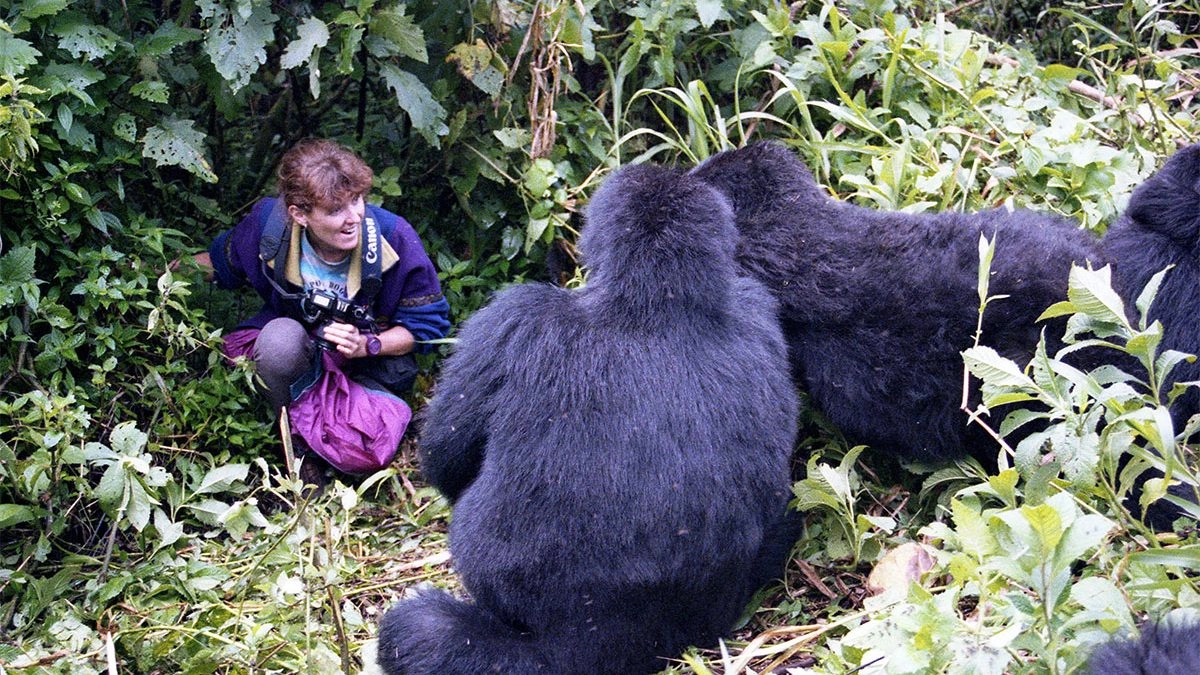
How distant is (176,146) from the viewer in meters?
3.91

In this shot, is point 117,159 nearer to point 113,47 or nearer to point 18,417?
point 113,47

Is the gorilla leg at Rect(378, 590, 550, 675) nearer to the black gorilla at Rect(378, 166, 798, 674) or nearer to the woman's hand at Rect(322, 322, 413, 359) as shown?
the black gorilla at Rect(378, 166, 798, 674)

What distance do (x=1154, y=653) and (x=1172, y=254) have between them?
147cm

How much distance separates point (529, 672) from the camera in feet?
8.93

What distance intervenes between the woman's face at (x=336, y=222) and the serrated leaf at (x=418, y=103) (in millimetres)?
382

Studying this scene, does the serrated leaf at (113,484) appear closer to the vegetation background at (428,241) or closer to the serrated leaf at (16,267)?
the vegetation background at (428,241)

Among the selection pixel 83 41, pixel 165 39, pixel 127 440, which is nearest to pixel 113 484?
pixel 127 440

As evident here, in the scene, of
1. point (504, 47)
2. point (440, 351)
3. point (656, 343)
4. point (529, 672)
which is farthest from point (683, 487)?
point (504, 47)

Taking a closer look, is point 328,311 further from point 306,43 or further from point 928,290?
point 928,290

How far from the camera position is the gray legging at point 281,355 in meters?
4.06

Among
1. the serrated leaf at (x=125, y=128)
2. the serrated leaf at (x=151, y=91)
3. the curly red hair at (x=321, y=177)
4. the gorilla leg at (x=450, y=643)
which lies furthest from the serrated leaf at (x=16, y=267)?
the gorilla leg at (x=450, y=643)

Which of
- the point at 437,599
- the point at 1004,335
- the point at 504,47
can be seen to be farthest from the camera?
the point at 504,47

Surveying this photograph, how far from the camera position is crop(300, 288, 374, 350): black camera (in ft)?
13.5

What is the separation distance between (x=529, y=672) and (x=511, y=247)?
86.7 inches
